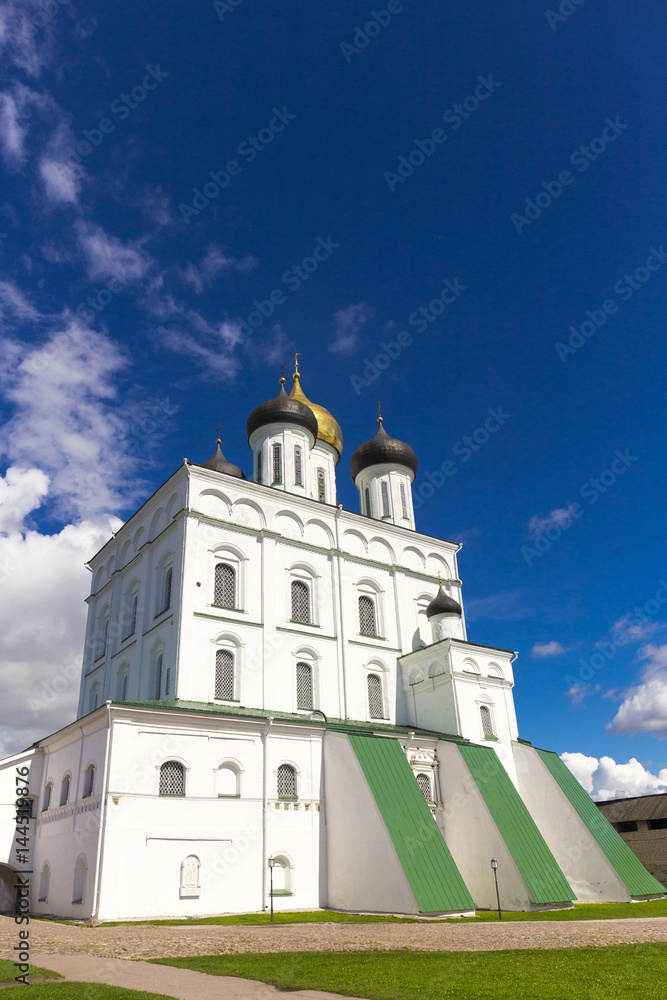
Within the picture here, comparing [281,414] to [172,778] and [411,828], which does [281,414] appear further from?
[411,828]

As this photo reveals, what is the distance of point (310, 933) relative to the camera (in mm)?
13016

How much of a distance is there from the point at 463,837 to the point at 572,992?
1454cm

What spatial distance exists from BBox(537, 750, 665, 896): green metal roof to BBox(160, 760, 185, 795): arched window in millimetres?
12839

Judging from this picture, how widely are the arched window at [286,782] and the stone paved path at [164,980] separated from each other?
956cm

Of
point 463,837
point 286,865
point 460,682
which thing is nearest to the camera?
point 286,865

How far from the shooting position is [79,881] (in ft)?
54.5

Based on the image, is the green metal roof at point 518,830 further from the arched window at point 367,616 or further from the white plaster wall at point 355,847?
the arched window at point 367,616

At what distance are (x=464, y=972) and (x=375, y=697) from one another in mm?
16835

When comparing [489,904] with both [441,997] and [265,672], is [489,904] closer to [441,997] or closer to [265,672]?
[265,672]

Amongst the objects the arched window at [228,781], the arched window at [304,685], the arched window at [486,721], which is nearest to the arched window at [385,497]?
the arched window at [304,685]

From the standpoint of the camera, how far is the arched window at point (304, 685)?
76.6 ft

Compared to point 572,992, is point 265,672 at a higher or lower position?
higher

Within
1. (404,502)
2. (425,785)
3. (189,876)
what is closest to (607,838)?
(425,785)

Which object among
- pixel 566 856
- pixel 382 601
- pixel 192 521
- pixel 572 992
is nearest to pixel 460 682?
pixel 382 601
